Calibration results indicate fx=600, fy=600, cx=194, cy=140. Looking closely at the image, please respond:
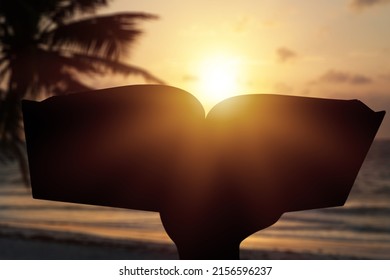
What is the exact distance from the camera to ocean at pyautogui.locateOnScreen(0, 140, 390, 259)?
788 cm

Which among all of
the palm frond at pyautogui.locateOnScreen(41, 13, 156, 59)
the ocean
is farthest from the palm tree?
the ocean

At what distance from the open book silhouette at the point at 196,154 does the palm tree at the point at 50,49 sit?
6161 mm

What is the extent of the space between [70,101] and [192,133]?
136mm

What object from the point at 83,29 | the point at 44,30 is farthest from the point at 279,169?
the point at 44,30

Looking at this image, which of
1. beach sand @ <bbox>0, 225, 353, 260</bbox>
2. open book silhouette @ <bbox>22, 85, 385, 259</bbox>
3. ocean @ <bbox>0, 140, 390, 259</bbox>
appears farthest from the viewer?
ocean @ <bbox>0, 140, 390, 259</bbox>

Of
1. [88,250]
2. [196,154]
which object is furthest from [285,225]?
[196,154]

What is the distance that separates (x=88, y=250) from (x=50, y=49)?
99.6 inches

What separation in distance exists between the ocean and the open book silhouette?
5.37 m

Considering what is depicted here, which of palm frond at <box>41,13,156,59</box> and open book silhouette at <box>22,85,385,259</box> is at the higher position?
open book silhouette at <box>22,85,385,259</box>

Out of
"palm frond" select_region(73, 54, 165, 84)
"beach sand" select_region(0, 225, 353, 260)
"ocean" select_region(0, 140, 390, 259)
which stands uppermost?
"palm frond" select_region(73, 54, 165, 84)

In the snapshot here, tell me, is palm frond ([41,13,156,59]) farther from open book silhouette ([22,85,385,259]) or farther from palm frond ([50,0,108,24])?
open book silhouette ([22,85,385,259])

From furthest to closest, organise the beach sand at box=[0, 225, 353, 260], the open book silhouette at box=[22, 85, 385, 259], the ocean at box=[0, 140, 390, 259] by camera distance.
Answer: the ocean at box=[0, 140, 390, 259] → the beach sand at box=[0, 225, 353, 260] → the open book silhouette at box=[22, 85, 385, 259]

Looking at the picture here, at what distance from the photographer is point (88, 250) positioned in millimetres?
7176

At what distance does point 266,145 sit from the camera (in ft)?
1.95
